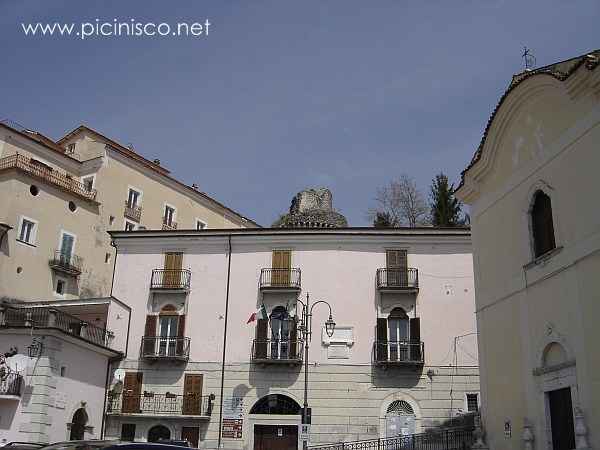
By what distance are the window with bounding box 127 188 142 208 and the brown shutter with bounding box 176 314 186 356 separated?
1572 centimetres

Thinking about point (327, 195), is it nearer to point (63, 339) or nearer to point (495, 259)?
point (63, 339)

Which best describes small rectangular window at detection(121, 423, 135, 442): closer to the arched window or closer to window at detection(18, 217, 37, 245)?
window at detection(18, 217, 37, 245)

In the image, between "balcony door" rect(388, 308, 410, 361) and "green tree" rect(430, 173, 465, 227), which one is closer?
"balcony door" rect(388, 308, 410, 361)

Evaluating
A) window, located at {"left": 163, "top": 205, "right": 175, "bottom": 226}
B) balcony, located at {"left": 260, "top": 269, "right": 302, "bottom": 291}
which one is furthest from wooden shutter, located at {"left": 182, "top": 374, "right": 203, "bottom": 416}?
window, located at {"left": 163, "top": 205, "right": 175, "bottom": 226}

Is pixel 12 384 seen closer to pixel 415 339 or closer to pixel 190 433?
pixel 190 433

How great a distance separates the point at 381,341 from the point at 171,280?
1011cm

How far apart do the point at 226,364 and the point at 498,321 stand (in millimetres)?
14611

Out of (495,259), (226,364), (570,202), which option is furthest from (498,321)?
(226,364)

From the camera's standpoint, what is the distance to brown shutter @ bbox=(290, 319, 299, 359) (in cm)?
3014

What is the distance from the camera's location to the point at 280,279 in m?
31.6

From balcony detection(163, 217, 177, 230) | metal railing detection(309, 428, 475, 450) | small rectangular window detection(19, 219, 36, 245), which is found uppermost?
balcony detection(163, 217, 177, 230)

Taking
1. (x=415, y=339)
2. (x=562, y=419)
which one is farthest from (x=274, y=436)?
(x=562, y=419)

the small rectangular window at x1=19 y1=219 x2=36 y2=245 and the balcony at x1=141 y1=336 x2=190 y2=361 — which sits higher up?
the small rectangular window at x1=19 y1=219 x2=36 y2=245

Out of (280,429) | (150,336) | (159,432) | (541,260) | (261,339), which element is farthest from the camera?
(150,336)
